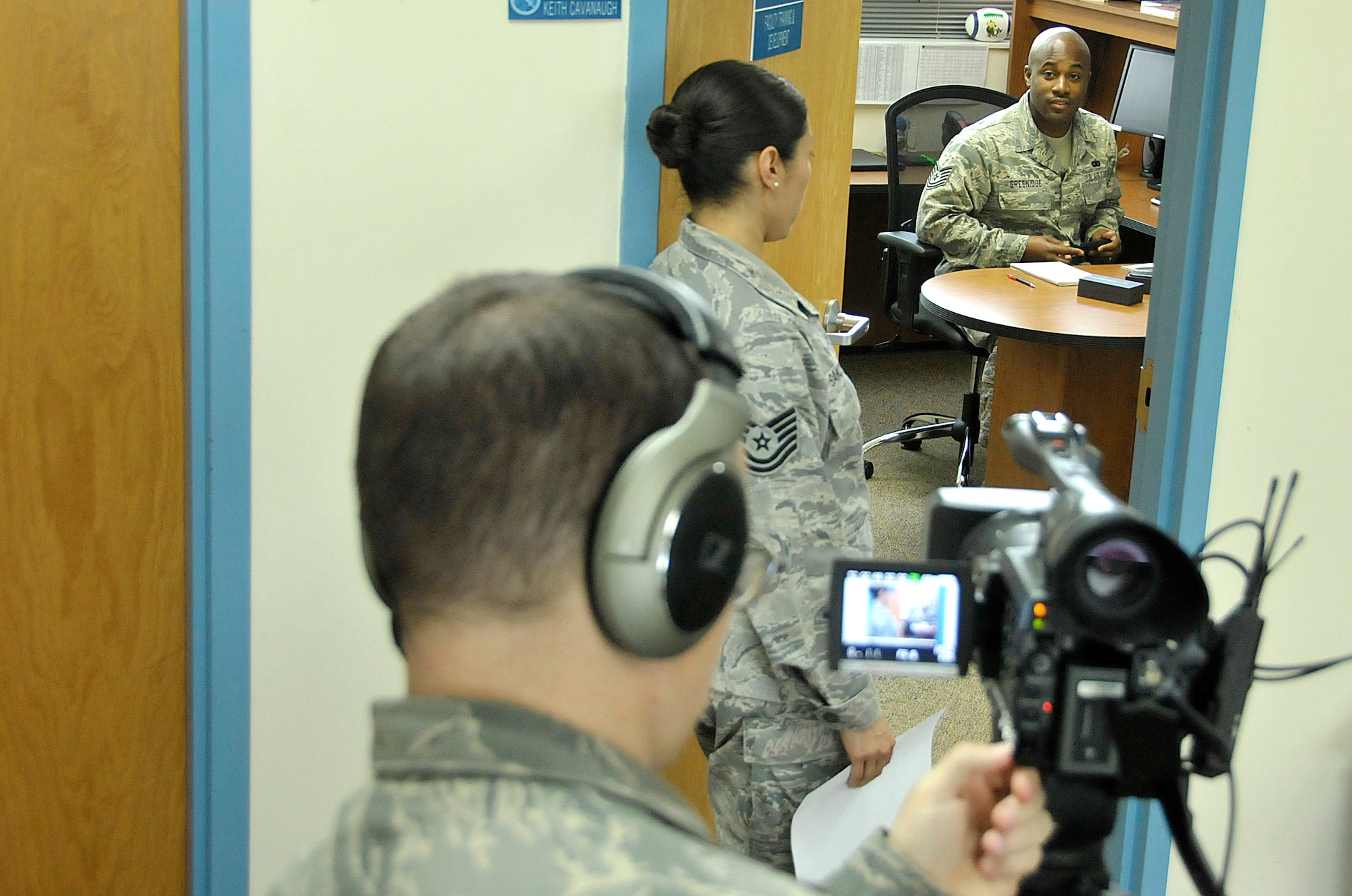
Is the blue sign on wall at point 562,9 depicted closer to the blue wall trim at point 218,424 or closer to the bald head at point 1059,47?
the blue wall trim at point 218,424

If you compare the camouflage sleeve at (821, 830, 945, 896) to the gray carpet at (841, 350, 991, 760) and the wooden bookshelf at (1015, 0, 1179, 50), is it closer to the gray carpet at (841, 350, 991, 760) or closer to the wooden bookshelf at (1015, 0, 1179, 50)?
the gray carpet at (841, 350, 991, 760)

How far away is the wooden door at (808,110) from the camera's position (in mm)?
1928

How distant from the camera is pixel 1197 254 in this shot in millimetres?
1703

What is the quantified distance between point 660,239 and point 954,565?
113 cm

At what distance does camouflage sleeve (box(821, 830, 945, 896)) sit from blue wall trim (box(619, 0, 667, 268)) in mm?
1162

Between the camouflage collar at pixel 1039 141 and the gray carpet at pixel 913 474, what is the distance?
3.12 feet

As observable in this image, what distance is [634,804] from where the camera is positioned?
0.71 metres

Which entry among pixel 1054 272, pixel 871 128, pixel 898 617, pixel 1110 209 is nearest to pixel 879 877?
pixel 898 617

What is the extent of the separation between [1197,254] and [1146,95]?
362 cm

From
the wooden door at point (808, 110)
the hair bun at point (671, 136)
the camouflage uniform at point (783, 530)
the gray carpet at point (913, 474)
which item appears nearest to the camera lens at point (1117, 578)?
the camouflage uniform at point (783, 530)

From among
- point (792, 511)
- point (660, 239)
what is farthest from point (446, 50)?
point (792, 511)

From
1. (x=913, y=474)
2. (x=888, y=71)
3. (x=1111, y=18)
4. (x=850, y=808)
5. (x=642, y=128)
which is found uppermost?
(x=1111, y=18)

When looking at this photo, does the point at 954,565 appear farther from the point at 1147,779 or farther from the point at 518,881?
the point at 518,881

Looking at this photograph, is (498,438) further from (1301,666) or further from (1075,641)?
(1301,666)
